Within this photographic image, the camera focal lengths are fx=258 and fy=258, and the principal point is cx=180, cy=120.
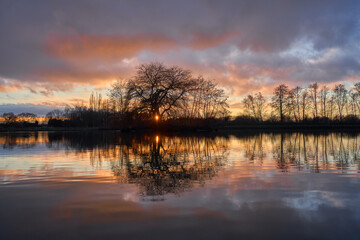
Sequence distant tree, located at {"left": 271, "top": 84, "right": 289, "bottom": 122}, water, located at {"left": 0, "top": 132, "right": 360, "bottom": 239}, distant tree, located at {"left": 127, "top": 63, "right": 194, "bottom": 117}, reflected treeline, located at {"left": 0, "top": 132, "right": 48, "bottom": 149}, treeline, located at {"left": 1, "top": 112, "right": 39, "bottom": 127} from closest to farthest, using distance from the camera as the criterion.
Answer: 1. water, located at {"left": 0, "top": 132, "right": 360, "bottom": 239}
2. reflected treeline, located at {"left": 0, "top": 132, "right": 48, "bottom": 149}
3. distant tree, located at {"left": 127, "top": 63, "right": 194, "bottom": 117}
4. distant tree, located at {"left": 271, "top": 84, "right": 289, "bottom": 122}
5. treeline, located at {"left": 1, "top": 112, "right": 39, "bottom": 127}

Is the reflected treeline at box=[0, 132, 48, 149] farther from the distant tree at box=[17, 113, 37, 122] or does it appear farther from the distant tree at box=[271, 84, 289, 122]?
the distant tree at box=[17, 113, 37, 122]

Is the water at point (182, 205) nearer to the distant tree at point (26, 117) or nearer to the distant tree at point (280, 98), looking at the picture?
the distant tree at point (280, 98)

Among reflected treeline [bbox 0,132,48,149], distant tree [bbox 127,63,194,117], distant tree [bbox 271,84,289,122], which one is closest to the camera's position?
reflected treeline [bbox 0,132,48,149]

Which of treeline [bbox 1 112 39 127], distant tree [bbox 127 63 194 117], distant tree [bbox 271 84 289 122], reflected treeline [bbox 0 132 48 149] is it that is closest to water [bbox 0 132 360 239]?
reflected treeline [bbox 0 132 48 149]

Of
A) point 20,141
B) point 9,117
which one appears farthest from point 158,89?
point 9,117

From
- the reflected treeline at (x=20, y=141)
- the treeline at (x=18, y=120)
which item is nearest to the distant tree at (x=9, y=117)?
the treeline at (x=18, y=120)

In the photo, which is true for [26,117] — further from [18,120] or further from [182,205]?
[182,205]

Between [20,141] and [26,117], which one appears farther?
[26,117]

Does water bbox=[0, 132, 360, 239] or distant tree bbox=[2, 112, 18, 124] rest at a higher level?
distant tree bbox=[2, 112, 18, 124]

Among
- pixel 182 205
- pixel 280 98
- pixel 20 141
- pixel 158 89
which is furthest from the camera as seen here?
pixel 280 98

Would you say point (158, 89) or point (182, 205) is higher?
point (158, 89)

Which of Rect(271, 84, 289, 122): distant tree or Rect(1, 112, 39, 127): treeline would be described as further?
Rect(1, 112, 39, 127): treeline

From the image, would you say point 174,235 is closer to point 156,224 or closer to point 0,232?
point 156,224

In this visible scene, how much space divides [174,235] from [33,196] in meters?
3.98
